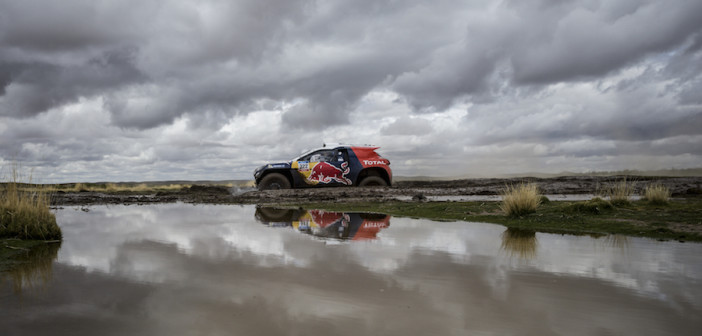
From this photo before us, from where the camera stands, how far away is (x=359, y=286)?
3.19 meters

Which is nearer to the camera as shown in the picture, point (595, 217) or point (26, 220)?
point (26, 220)

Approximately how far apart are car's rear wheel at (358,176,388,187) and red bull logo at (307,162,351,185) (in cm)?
61

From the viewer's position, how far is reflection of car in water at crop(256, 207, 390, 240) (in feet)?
19.3

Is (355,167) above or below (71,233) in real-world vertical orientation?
above

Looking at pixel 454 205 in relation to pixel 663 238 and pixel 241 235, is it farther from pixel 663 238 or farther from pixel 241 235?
pixel 241 235

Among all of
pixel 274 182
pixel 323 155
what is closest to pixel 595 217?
pixel 323 155

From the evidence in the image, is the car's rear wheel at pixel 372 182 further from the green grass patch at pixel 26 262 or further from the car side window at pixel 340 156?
the green grass patch at pixel 26 262

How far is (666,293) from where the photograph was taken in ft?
9.89

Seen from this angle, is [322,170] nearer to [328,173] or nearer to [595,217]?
[328,173]

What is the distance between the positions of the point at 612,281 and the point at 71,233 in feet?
24.2

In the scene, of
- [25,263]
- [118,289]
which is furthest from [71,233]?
[118,289]

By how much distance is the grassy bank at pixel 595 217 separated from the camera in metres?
5.88

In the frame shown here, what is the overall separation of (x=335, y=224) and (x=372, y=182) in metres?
9.17

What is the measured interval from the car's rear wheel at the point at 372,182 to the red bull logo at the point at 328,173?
2.01ft
